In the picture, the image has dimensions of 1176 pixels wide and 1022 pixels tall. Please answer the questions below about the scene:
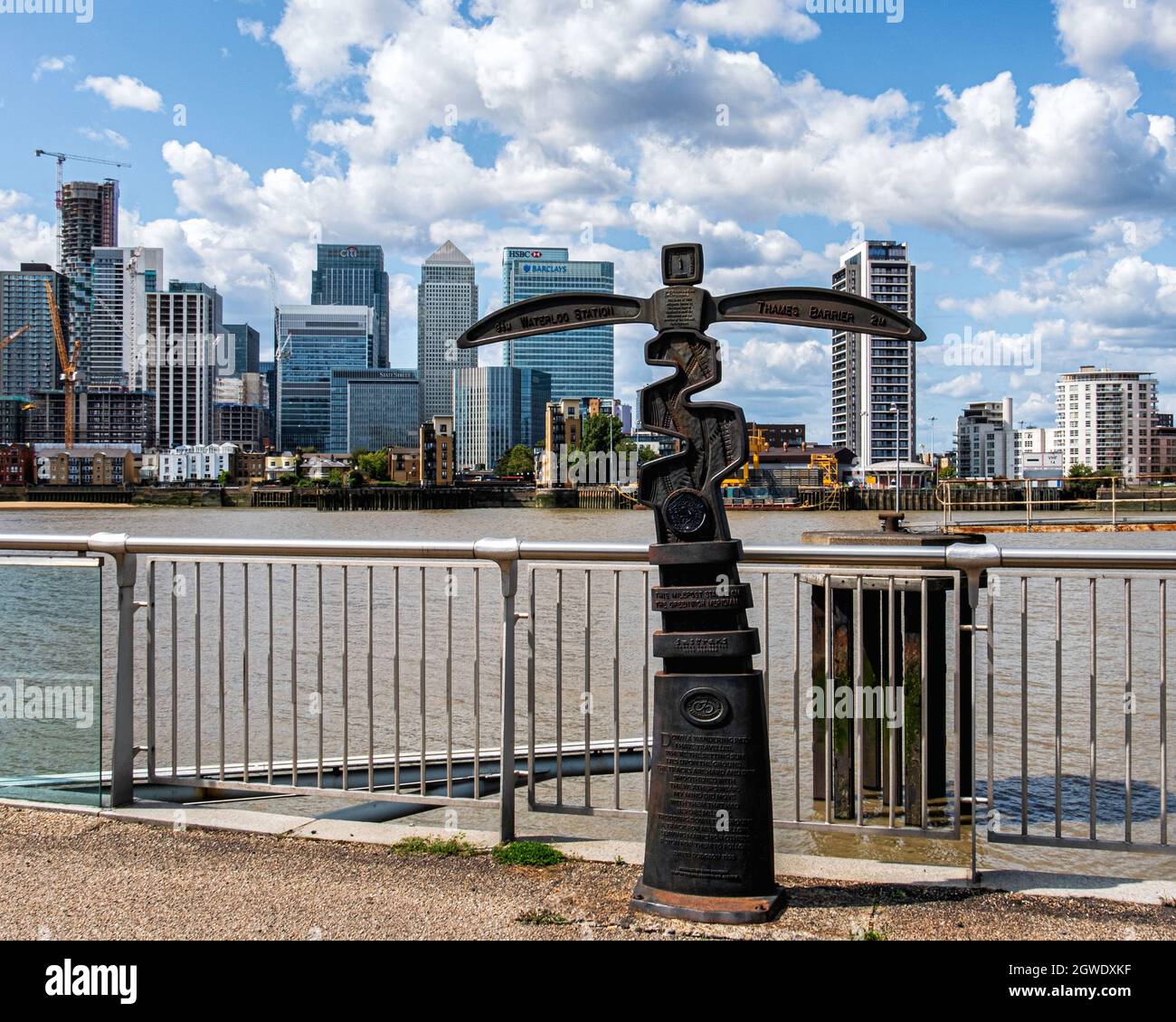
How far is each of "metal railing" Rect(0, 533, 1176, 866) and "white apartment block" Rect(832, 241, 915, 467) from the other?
172 m

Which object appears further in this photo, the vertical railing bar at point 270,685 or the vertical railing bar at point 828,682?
the vertical railing bar at point 828,682

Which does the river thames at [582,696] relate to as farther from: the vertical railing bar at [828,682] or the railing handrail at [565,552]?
the vertical railing bar at [828,682]

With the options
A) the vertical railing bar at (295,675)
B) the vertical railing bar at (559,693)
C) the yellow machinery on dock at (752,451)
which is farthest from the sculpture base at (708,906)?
the vertical railing bar at (295,675)

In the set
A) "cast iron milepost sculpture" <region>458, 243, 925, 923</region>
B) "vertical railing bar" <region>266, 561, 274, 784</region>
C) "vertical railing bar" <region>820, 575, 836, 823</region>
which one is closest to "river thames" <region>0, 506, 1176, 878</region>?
"vertical railing bar" <region>266, 561, 274, 784</region>

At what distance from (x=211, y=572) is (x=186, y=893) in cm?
2397

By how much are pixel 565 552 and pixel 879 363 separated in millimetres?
193883

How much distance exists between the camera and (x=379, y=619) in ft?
57.4

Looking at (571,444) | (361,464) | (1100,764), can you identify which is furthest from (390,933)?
(361,464)

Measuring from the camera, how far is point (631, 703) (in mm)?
11516

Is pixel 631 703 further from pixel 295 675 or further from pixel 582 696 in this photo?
pixel 295 675

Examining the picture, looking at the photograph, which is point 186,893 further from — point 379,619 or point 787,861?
point 379,619

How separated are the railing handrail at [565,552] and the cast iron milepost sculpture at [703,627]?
574 millimetres

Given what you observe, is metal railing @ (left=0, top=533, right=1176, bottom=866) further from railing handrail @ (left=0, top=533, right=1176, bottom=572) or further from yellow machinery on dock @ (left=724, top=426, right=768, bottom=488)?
yellow machinery on dock @ (left=724, top=426, right=768, bottom=488)

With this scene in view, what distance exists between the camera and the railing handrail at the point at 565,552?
4.50 meters
